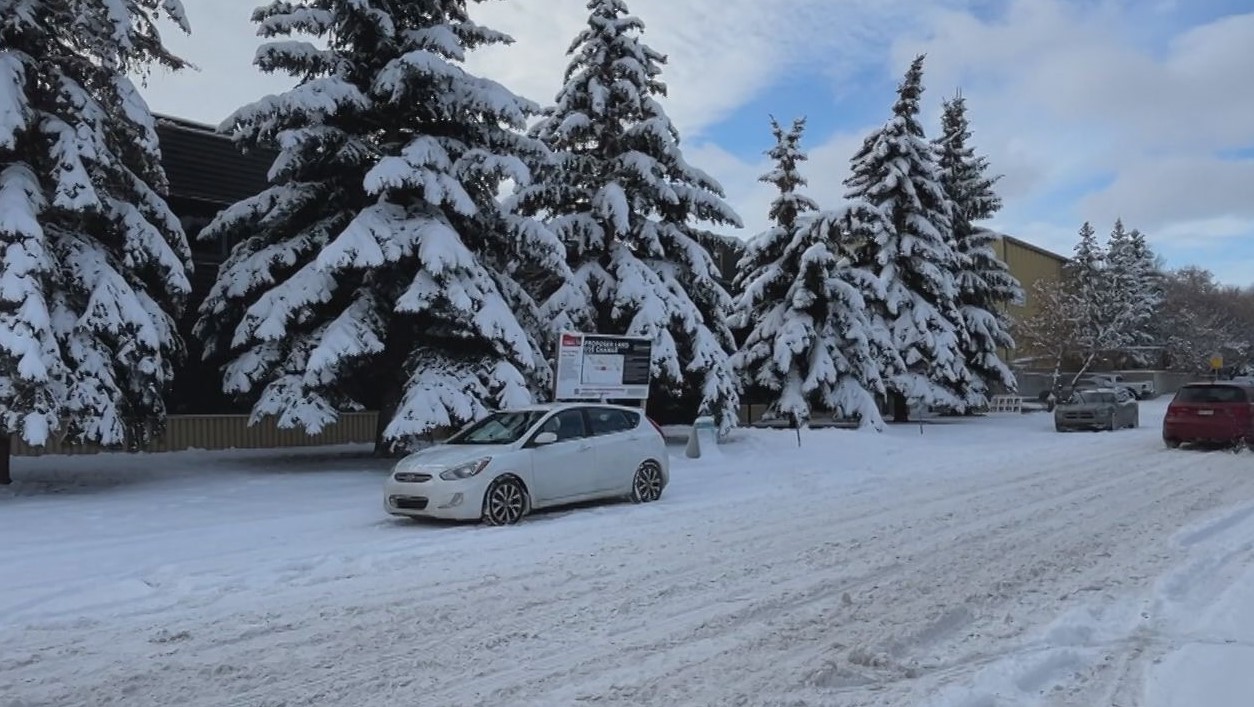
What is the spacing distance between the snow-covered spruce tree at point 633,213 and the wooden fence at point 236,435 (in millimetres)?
6959

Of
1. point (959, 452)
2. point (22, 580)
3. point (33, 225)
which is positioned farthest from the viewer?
point (959, 452)

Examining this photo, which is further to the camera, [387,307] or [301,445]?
[301,445]

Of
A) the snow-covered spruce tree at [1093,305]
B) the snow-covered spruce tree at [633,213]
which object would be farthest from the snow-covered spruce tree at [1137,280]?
the snow-covered spruce tree at [633,213]

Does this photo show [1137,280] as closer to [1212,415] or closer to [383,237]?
[1212,415]

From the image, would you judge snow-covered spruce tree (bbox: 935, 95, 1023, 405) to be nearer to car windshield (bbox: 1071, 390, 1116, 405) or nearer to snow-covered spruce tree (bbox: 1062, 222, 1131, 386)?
car windshield (bbox: 1071, 390, 1116, 405)

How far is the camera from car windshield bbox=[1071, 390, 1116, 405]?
1201 inches

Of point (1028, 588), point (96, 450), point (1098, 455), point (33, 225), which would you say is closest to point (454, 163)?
point (33, 225)

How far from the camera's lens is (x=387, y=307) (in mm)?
16750

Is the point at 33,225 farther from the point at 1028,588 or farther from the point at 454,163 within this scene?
the point at 1028,588

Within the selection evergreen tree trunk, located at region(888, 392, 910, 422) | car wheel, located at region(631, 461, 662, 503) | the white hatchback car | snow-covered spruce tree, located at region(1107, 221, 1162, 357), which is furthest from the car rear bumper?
snow-covered spruce tree, located at region(1107, 221, 1162, 357)

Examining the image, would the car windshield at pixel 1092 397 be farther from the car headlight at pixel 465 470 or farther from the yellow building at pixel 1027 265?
the yellow building at pixel 1027 265

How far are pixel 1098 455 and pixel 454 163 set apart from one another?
14.7m

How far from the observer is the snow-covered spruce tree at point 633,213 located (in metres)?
21.5

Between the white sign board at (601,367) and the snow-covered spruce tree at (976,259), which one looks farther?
the snow-covered spruce tree at (976,259)
